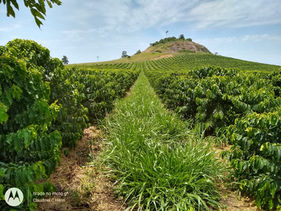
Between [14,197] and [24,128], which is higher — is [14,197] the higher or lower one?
the lower one

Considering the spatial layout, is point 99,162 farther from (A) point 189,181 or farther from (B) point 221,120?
(B) point 221,120

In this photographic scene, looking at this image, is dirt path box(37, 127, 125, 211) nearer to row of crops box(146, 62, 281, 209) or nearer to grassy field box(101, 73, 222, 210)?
grassy field box(101, 73, 222, 210)

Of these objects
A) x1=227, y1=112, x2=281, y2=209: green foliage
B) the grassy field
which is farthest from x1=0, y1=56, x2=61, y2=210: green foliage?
x1=227, y1=112, x2=281, y2=209: green foliage

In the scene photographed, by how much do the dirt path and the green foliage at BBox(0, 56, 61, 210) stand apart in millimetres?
887

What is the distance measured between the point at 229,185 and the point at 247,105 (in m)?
1.68

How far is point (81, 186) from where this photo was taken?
2.85 meters

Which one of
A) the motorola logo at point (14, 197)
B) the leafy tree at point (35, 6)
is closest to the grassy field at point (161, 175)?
the motorola logo at point (14, 197)

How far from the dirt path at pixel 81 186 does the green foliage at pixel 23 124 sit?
89 cm

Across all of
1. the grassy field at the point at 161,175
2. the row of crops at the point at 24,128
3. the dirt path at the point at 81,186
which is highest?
the row of crops at the point at 24,128

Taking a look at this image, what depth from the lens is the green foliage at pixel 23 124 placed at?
1454 mm

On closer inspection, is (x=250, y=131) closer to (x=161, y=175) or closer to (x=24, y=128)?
(x=161, y=175)

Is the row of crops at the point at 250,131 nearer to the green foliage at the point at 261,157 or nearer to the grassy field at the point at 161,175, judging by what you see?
the green foliage at the point at 261,157

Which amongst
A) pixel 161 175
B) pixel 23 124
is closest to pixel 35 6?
pixel 23 124

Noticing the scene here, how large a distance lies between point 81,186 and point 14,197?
137 cm
